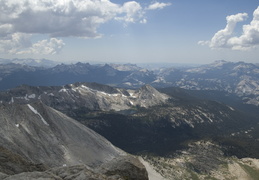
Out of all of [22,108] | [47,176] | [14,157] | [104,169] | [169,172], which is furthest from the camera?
[169,172]

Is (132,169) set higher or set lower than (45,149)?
higher

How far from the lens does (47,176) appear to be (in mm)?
35219

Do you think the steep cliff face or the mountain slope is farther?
the mountain slope

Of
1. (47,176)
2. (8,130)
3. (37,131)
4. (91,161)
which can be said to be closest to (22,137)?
(8,130)

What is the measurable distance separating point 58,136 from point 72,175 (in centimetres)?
12029

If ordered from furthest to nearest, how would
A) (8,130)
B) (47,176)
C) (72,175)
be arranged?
1. (8,130)
2. (72,175)
3. (47,176)

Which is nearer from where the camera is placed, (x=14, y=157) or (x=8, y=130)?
(x=14, y=157)

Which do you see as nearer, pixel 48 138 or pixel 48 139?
pixel 48 139

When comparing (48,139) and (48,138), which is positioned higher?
(48,138)

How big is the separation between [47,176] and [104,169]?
15.1 meters

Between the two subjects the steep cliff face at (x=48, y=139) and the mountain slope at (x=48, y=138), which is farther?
the mountain slope at (x=48, y=138)

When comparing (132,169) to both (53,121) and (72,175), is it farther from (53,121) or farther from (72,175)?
(53,121)

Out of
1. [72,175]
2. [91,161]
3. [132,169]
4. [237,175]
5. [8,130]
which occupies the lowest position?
[237,175]

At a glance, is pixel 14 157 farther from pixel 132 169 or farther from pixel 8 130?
pixel 8 130
